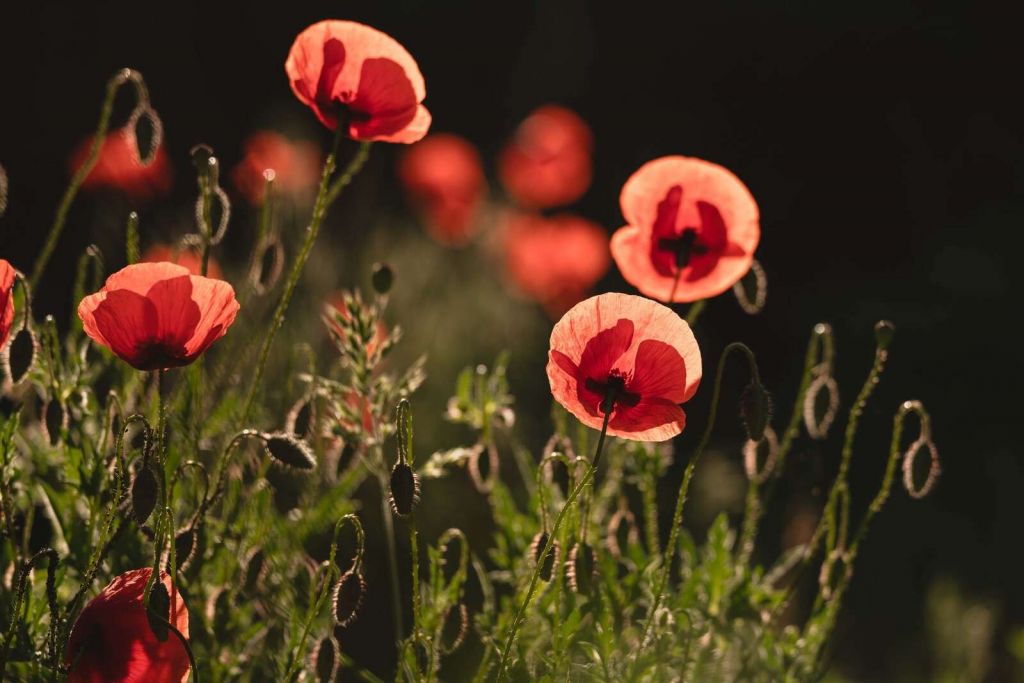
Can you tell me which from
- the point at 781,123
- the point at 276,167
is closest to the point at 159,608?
the point at 276,167

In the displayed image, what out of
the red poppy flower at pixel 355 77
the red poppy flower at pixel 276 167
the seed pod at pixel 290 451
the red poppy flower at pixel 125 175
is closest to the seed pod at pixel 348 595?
the seed pod at pixel 290 451

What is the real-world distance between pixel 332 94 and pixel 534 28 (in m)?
4.98

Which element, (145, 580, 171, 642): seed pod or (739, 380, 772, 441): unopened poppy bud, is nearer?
(145, 580, 171, 642): seed pod

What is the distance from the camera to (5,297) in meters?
1.06

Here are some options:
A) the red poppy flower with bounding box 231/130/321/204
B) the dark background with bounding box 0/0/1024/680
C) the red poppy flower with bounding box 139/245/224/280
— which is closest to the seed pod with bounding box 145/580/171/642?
the red poppy flower with bounding box 139/245/224/280

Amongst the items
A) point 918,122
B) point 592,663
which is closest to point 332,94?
point 592,663

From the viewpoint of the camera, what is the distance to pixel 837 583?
1.35m

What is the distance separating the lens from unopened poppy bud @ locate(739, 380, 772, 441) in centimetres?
122

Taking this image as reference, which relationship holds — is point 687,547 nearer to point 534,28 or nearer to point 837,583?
point 837,583

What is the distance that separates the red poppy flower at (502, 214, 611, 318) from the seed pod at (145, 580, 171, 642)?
8.15 feet

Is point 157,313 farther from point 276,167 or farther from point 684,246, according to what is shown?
point 276,167

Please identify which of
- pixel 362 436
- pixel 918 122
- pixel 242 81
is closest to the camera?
pixel 362 436

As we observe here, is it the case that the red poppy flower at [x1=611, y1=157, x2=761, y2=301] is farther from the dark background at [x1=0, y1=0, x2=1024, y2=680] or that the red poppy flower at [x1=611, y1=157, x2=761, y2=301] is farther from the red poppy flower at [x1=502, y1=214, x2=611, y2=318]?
the dark background at [x1=0, y1=0, x2=1024, y2=680]

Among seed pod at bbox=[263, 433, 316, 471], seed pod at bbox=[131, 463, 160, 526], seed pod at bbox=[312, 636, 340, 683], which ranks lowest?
seed pod at bbox=[312, 636, 340, 683]
